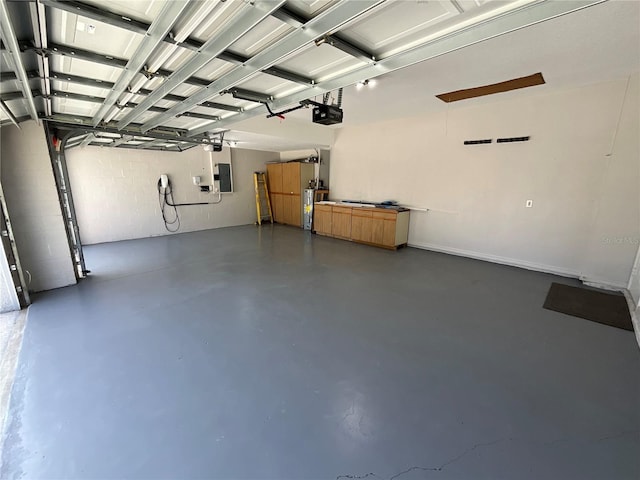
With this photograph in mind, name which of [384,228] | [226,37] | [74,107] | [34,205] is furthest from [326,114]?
[34,205]

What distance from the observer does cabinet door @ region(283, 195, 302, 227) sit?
7992 millimetres

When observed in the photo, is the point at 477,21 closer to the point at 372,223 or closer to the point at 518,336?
the point at 518,336

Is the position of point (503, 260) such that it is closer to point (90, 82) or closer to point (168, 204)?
point (90, 82)

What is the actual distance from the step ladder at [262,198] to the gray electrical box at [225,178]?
0.83m

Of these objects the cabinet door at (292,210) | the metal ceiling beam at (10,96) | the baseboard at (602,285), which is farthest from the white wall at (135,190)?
the baseboard at (602,285)

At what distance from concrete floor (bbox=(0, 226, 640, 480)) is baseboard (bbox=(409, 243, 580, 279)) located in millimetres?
873

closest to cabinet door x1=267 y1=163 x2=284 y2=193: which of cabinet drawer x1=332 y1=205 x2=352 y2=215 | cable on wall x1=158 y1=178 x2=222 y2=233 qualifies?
cabinet drawer x1=332 y1=205 x2=352 y2=215

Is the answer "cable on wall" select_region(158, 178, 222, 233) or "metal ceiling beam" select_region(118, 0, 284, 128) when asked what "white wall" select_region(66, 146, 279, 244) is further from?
"metal ceiling beam" select_region(118, 0, 284, 128)

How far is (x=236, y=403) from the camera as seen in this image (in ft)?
5.97

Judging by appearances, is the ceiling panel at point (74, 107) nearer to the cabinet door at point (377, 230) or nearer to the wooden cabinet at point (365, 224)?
the wooden cabinet at point (365, 224)

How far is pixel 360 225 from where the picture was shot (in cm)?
619

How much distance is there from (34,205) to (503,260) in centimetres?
717

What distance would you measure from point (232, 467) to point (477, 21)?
2.64m

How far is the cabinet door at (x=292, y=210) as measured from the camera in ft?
26.2
